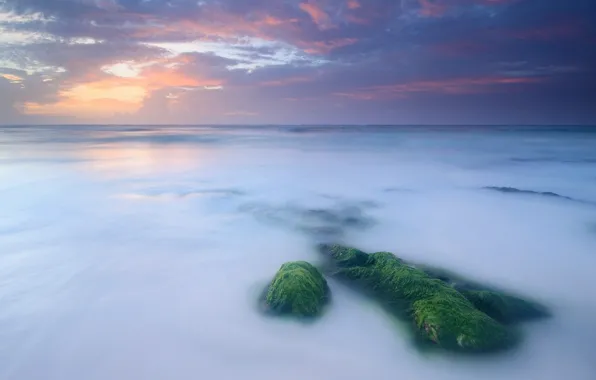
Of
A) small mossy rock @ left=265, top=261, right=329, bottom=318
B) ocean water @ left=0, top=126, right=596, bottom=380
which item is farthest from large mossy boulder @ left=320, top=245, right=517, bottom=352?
small mossy rock @ left=265, top=261, right=329, bottom=318

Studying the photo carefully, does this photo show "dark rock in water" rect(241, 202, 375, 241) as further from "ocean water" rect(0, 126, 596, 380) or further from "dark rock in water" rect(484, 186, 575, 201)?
"dark rock in water" rect(484, 186, 575, 201)

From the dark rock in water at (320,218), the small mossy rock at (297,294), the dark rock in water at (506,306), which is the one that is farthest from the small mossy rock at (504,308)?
the dark rock in water at (320,218)

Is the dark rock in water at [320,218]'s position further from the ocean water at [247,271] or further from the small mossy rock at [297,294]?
the small mossy rock at [297,294]

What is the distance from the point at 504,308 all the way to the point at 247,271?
4.07 metres

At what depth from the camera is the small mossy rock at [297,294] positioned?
4.94 meters

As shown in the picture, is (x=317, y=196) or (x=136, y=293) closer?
(x=136, y=293)

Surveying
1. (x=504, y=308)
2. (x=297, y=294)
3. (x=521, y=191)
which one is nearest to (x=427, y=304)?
(x=504, y=308)

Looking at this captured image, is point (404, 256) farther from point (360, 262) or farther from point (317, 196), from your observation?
point (317, 196)

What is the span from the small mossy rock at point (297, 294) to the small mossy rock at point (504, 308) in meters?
2.01

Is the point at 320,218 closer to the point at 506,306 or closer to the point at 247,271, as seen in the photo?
the point at 247,271

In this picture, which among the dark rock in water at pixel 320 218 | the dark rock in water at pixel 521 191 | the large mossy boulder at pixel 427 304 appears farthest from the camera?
the dark rock in water at pixel 521 191

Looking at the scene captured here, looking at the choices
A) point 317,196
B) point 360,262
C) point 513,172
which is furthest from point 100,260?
point 513,172

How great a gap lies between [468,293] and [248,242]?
466cm

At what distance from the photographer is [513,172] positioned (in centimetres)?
2031
